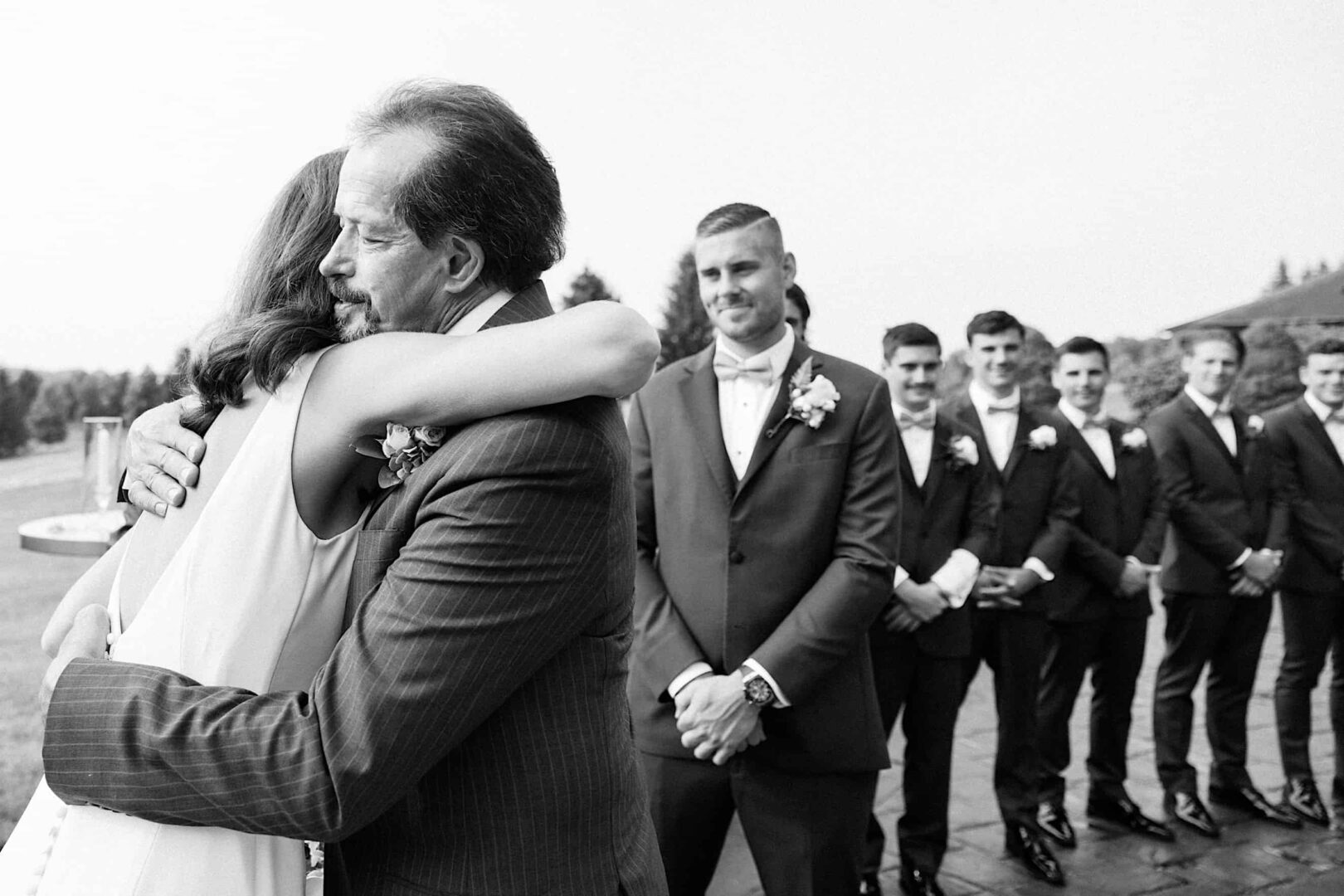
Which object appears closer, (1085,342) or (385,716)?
Result: (385,716)

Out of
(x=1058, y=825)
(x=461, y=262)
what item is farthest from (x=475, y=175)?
(x=1058, y=825)

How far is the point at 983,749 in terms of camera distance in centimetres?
636

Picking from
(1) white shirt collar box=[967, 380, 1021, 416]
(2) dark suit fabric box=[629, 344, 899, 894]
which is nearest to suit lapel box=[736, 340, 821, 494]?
(2) dark suit fabric box=[629, 344, 899, 894]

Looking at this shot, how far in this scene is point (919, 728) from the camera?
4.55 metres

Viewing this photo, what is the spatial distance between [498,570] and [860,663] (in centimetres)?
212

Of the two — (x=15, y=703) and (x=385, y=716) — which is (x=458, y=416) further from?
(x=15, y=703)

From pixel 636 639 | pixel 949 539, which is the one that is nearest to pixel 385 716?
pixel 636 639

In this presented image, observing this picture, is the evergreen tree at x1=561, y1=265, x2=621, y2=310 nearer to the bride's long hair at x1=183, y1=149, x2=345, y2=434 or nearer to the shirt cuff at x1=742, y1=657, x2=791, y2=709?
the shirt cuff at x1=742, y1=657, x2=791, y2=709

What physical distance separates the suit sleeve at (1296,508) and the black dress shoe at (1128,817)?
1.60m

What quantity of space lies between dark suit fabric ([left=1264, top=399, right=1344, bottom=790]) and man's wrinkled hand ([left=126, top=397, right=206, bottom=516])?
5732mm

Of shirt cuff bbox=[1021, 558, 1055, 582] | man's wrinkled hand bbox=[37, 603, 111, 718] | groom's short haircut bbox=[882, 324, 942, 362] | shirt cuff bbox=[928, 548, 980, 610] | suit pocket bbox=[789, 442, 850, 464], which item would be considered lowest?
shirt cuff bbox=[1021, 558, 1055, 582]

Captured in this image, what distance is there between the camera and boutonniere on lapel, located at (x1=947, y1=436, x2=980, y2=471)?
4.75m

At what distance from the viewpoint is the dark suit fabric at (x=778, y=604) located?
3.15 metres

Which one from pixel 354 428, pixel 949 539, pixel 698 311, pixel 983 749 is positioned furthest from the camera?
pixel 698 311
